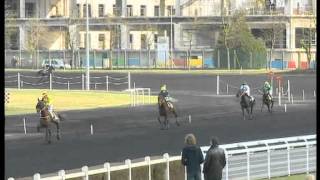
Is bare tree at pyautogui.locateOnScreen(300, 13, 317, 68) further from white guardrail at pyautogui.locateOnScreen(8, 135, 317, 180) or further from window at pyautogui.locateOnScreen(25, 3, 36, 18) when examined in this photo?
white guardrail at pyautogui.locateOnScreen(8, 135, 317, 180)

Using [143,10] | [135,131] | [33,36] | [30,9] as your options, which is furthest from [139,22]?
[135,131]

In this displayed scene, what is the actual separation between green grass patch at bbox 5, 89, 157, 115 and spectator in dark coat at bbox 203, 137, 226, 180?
79.2ft

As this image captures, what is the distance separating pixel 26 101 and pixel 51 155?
72.1ft

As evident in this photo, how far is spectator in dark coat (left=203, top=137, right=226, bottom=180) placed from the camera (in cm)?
1355

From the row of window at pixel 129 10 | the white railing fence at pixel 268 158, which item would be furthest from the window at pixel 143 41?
the white railing fence at pixel 268 158

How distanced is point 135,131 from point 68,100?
15.7 meters

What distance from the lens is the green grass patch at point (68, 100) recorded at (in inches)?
1570

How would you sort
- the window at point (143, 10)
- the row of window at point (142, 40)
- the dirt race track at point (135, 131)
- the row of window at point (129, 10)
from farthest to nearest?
1. the window at point (143, 10)
2. the row of window at point (129, 10)
3. the row of window at point (142, 40)
4. the dirt race track at point (135, 131)

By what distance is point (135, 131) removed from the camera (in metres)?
29.8

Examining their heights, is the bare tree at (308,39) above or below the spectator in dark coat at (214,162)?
above

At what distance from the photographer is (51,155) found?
2261 centimetres

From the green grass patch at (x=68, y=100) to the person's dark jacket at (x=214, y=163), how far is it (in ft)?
79.2

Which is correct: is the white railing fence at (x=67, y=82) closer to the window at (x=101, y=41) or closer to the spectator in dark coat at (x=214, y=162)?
the window at (x=101, y=41)

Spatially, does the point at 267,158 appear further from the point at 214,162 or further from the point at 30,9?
the point at 30,9
